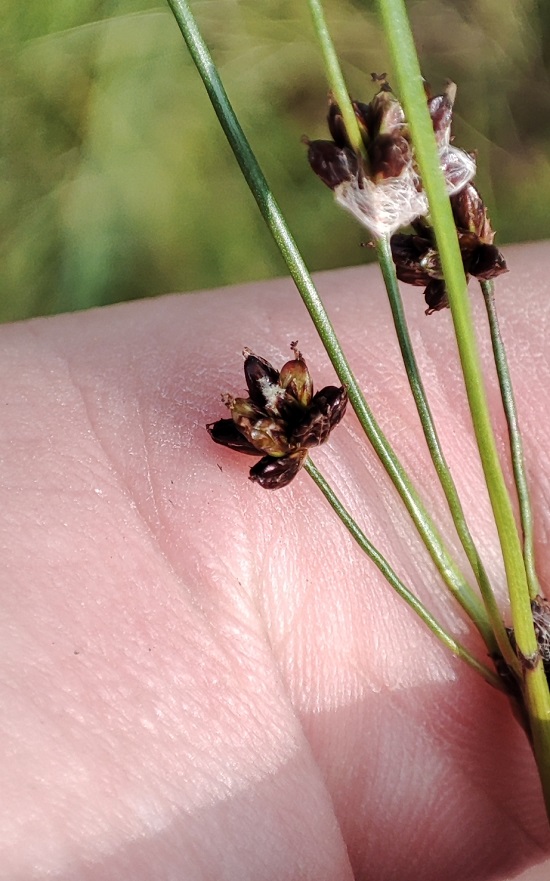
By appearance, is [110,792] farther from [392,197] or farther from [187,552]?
[392,197]

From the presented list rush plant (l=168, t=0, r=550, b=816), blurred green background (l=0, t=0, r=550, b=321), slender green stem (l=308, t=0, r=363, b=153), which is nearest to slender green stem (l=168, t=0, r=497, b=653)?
rush plant (l=168, t=0, r=550, b=816)

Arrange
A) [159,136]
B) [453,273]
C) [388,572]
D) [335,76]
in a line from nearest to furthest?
[453,273] → [335,76] → [388,572] → [159,136]

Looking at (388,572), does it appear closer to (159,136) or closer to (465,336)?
(465,336)

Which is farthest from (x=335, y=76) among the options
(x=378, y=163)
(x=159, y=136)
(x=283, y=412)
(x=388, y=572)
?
(x=159, y=136)

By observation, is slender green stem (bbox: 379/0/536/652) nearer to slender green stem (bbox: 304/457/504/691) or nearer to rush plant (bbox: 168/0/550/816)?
rush plant (bbox: 168/0/550/816)

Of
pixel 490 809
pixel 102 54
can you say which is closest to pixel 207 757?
pixel 490 809

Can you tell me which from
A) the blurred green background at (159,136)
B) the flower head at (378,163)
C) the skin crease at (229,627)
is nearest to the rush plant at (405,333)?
the flower head at (378,163)

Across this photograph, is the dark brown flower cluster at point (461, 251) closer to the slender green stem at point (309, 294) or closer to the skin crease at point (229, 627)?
the slender green stem at point (309, 294)
